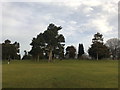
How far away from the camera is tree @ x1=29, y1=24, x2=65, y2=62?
86938mm

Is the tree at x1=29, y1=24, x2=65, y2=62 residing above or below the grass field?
above

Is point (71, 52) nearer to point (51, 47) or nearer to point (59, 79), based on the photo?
point (51, 47)

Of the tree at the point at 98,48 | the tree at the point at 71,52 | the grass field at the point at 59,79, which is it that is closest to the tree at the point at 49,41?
the tree at the point at 98,48

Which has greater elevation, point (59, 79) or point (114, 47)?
point (114, 47)

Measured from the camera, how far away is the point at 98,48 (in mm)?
94562

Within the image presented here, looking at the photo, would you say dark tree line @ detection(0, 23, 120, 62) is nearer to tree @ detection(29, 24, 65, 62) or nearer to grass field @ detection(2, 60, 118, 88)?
tree @ detection(29, 24, 65, 62)

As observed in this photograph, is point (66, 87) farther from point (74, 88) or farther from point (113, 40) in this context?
point (113, 40)

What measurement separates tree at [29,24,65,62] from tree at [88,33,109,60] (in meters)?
14.4

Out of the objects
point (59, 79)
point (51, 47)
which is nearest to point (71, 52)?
point (51, 47)

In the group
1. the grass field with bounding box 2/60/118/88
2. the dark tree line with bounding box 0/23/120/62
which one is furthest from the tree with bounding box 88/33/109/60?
the grass field with bounding box 2/60/118/88

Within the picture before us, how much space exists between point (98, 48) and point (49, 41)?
65.1ft

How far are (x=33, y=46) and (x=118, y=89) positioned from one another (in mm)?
78037

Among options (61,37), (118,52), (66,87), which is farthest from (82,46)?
(66,87)

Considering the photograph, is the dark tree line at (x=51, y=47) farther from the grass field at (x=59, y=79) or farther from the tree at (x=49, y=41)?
the grass field at (x=59, y=79)
